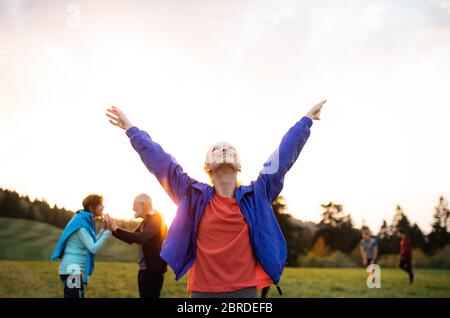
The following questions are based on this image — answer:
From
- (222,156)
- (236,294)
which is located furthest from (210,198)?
(236,294)

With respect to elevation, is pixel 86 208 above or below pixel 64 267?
above

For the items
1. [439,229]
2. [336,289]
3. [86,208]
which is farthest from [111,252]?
[439,229]

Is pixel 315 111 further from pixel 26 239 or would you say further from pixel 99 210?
pixel 26 239

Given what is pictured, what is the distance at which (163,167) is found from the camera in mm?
3385

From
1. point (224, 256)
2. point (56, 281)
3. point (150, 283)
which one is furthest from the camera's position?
point (56, 281)

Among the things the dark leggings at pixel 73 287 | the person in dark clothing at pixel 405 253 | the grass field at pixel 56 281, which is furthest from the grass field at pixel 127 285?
the dark leggings at pixel 73 287

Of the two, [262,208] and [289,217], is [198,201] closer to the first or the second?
[262,208]

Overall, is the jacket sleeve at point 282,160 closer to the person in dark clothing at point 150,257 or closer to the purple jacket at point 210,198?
the purple jacket at point 210,198

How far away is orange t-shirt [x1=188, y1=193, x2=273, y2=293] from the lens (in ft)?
10.6

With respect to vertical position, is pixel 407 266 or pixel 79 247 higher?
pixel 79 247

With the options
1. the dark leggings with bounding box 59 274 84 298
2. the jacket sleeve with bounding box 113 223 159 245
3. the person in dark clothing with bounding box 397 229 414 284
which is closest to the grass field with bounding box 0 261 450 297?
the person in dark clothing with bounding box 397 229 414 284

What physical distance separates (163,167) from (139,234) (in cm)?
230

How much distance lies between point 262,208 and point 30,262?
1141 cm
